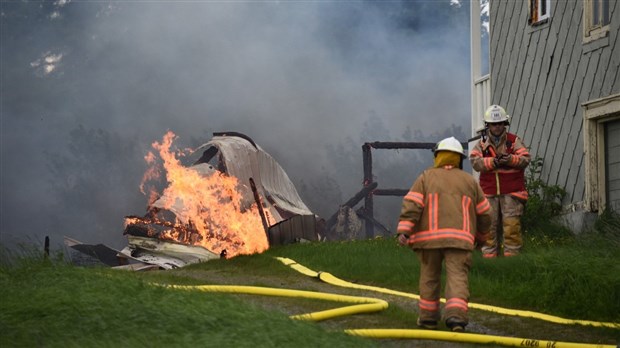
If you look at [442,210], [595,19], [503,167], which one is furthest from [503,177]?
[442,210]

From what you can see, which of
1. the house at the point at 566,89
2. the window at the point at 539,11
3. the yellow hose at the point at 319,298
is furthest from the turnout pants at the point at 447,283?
the window at the point at 539,11

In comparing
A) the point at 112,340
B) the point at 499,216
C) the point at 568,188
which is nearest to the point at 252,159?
the point at 568,188

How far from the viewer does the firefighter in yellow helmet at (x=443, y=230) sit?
432 inches

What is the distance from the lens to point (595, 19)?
63.5ft

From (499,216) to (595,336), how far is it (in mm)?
6112

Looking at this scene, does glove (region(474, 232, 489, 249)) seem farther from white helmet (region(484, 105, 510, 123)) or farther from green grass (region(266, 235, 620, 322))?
white helmet (region(484, 105, 510, 123))

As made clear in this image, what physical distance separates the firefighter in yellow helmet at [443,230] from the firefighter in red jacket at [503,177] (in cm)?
543

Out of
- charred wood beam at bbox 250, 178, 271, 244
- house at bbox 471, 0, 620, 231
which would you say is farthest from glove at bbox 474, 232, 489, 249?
charred wood beam at bbox 250, 178, 271, 244

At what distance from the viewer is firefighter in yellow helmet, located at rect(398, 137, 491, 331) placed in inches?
432

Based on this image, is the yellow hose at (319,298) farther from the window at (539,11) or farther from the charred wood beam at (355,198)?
the charred wood beam at (355,198)

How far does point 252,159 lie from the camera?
27766 mm

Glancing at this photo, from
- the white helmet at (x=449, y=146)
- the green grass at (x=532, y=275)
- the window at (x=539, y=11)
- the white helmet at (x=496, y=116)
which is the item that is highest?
the window at (x=539, y=11)

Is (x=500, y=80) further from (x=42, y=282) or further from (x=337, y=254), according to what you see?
(x=42, y=282)

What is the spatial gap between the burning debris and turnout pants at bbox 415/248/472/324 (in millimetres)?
13343
